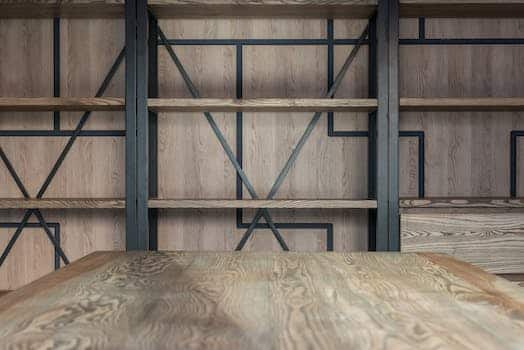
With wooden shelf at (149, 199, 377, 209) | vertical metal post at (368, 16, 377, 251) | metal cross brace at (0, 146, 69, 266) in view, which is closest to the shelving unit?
wooden shelf at (149, 199, 377, 209)

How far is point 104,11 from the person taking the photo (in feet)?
9.15

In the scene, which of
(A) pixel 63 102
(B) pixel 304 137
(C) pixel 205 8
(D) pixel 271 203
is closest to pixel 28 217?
(A) pixel 63 102

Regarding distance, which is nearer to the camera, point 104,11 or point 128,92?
point 128,92

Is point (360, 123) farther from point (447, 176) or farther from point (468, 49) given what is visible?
point (468, 49)

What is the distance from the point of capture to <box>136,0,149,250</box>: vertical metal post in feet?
8.38

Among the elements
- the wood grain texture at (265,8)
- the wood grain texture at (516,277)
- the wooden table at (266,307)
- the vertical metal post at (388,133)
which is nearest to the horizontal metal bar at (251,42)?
the wood grain texture at (265,8)

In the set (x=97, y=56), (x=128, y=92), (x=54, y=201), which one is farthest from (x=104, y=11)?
(x=54, y=201)

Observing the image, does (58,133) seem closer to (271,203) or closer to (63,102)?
(63,102)

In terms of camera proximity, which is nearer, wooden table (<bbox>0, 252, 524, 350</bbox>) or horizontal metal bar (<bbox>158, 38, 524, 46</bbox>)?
wooden table (<bbox>0, 252, 524, 350</bbox>)

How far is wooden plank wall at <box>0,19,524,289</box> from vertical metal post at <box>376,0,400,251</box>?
40 cm

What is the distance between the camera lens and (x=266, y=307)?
32.2 inches

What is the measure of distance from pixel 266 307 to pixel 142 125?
1.92 meters

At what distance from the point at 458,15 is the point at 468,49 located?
0.22 metres

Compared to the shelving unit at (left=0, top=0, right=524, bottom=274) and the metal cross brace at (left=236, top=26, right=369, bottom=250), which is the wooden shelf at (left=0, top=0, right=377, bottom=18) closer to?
the shelving unit at (left=0, top=0, right=524, bottom=274)
